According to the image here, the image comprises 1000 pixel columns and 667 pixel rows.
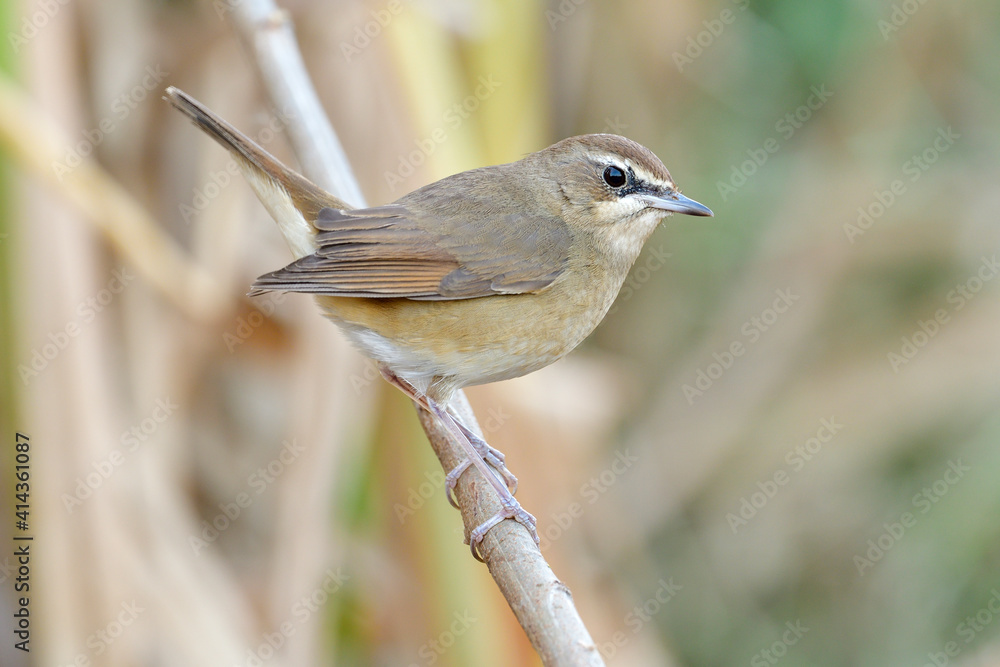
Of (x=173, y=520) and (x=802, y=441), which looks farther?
(x=802, y=441)

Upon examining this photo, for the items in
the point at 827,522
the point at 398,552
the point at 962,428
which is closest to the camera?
the point at 398,552

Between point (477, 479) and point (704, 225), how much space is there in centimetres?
288

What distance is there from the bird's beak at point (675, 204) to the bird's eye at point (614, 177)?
0.39 ft

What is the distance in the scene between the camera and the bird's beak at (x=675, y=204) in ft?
11.4

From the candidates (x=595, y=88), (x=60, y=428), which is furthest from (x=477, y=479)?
(x=595, y=88)

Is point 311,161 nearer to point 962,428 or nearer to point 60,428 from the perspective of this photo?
point 60,428

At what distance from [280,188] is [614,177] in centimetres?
133

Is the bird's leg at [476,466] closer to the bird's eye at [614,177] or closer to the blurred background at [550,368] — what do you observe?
the blurred background at [550,368]

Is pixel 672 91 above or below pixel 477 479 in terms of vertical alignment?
above

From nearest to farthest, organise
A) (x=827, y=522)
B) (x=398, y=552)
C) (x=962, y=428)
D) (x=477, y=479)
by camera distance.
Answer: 1. (x=477, y=479)
2. (x=398, y=552)
3. (x=962, y=428)
4. (x=827, y=522)

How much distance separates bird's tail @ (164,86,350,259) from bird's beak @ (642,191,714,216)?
121cm

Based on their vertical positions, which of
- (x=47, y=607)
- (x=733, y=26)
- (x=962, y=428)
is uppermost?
(x=733, y=26)

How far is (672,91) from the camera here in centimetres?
580

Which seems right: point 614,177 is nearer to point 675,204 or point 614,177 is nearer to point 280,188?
point 675,204
